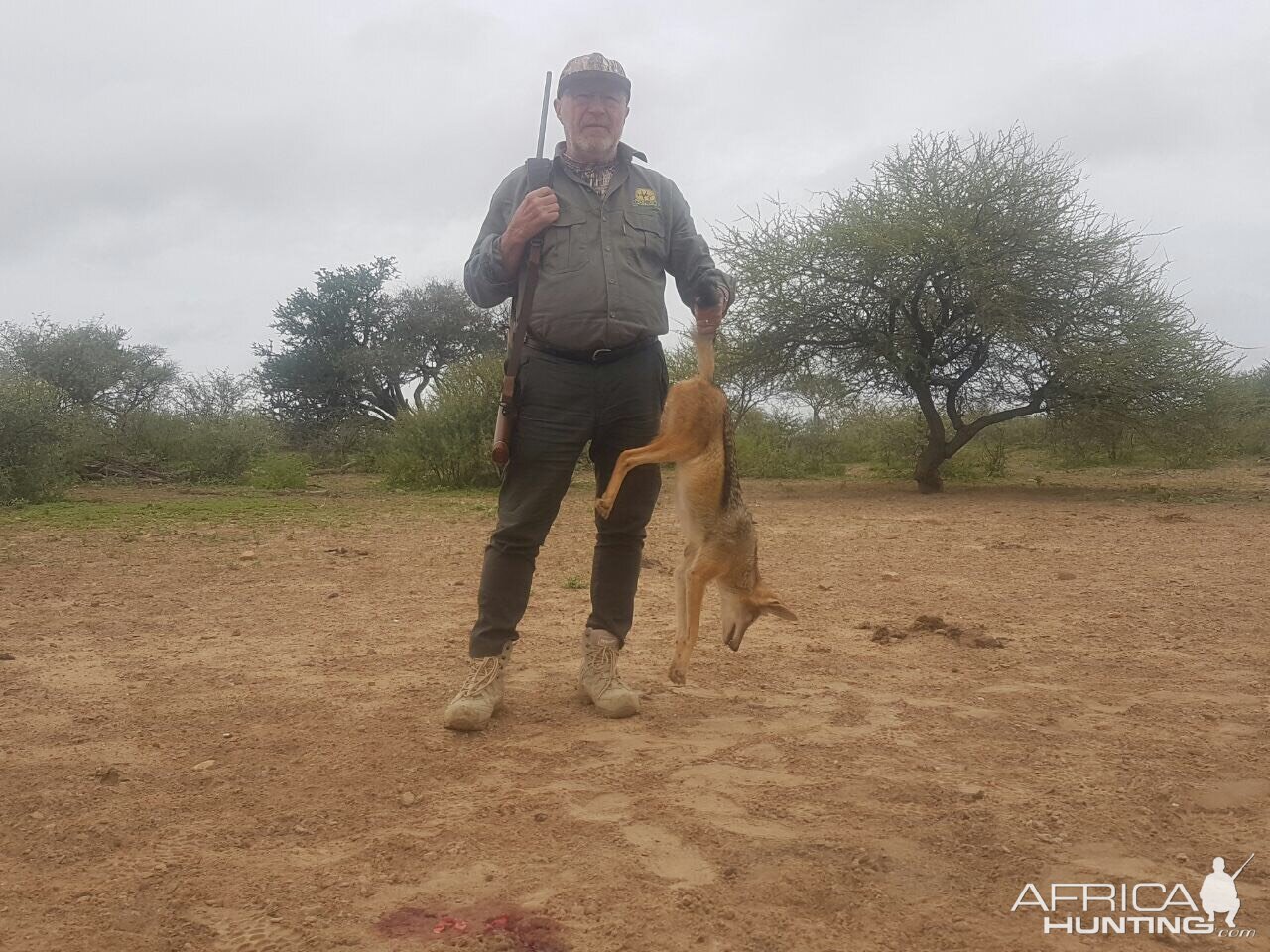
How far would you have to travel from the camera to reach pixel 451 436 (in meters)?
17.5

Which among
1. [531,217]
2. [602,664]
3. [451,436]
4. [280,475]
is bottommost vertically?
[602,664]

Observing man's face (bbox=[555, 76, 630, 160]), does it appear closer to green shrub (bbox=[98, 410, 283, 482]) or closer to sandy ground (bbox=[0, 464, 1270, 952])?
sandy ground (bbox=[0, 464, 1270, 952])

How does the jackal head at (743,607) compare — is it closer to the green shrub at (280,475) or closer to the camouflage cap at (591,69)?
the camouflage cap at (591,69)

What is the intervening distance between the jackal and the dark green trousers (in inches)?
9.5

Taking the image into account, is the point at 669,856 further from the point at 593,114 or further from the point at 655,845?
the point at 593,114

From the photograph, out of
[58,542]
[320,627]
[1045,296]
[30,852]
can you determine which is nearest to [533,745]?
[30,852]

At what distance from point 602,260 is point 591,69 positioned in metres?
0.78

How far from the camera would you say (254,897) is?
2.36 metres

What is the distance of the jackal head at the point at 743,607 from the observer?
3.93m

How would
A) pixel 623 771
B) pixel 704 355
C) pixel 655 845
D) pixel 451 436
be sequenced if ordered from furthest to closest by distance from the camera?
1. pixel 451 436
2. pixel 704 355
3. pixel 623 771
4. pixel 655 845

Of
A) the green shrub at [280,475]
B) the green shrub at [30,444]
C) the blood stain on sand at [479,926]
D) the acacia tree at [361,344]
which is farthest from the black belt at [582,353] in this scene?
the acacia tree at [361,344]

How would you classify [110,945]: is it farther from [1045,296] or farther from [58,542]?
[1045,296]

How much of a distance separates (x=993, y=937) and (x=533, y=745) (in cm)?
178

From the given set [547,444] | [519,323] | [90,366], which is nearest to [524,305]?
[519,323]
